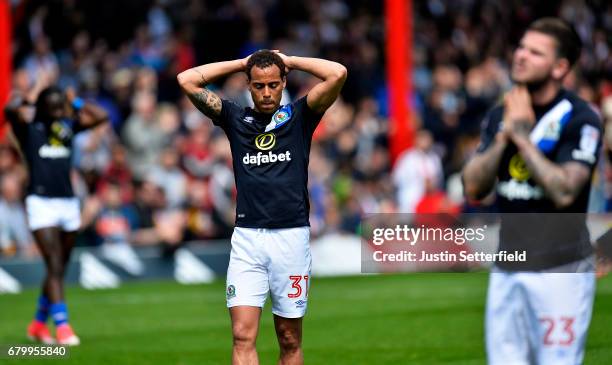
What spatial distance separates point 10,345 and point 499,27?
18.2 metres

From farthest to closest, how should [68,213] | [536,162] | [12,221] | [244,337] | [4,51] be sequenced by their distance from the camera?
[4,51] → [12,221] → [68,213] → [244,337] → [536,162]

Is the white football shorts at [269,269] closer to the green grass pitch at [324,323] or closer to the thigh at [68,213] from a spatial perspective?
the green grass pitch at [324,323]

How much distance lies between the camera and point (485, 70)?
79.0 feet

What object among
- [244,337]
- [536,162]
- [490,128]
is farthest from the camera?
[244,337]

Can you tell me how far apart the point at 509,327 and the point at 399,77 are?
17.1 metres

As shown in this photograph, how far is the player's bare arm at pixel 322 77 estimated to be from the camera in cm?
796

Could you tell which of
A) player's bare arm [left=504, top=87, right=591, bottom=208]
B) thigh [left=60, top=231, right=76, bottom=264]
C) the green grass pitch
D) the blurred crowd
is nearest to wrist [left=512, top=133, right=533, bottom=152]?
player's bare arm [left=504, top=87, right=591, bottom=208]

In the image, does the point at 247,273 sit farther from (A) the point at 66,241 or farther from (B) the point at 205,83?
(A) the point at 66,241

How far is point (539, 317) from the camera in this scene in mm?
5656

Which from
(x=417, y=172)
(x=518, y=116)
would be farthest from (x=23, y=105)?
(x=417, y=172)

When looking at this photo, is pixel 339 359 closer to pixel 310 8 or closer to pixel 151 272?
pixel 151 272

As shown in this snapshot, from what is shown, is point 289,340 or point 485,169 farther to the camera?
point 289,340

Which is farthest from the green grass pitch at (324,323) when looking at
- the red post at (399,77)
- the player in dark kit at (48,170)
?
the red post at (399,77)

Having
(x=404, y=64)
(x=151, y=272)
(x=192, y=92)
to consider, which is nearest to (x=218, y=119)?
(x=192, y=92)
